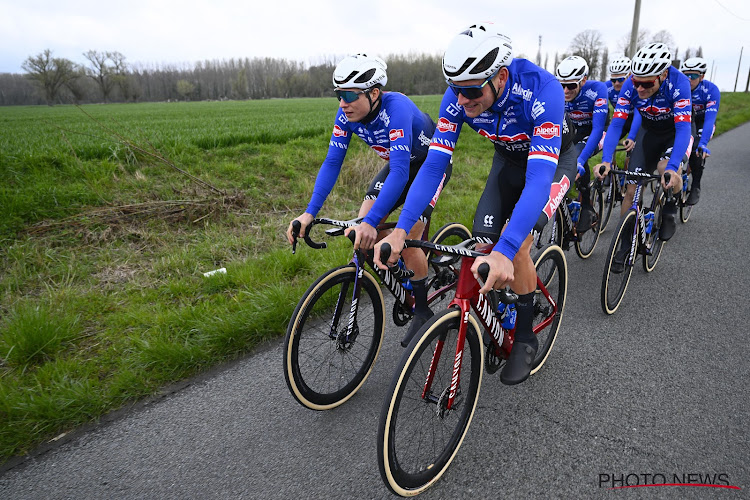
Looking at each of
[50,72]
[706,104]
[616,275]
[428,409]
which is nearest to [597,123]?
[616,275]

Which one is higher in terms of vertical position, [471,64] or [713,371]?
[471,64]

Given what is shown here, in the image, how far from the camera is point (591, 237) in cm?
563

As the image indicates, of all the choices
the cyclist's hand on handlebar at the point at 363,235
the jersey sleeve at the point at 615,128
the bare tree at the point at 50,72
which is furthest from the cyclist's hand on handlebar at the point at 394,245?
the bare tree at the point at 50,72

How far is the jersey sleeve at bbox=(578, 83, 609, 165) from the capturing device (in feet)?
17.5

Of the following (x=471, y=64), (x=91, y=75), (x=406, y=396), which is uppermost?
(x=91, y=75)

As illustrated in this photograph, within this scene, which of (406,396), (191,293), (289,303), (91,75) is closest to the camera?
(406,396)

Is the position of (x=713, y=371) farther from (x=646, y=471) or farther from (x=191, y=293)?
(x=191, y=293)

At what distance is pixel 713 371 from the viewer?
9.82 feet

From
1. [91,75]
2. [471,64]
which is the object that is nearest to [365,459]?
[471,64]

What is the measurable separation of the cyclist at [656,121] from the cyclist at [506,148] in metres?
A: 1.80

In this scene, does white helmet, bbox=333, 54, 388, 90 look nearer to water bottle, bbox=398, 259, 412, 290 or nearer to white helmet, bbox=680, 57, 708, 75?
water bottle, bbox=398, 259, 412, 290

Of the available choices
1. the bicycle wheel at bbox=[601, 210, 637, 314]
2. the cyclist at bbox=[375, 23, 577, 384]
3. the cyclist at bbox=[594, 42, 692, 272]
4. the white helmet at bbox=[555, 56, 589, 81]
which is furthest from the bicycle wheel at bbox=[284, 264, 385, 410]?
the white helmet at bbox=[555, 56, 589, 81]

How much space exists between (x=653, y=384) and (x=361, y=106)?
8.92 ft

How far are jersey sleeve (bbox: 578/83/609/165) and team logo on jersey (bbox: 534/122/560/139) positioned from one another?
3.04 metres
